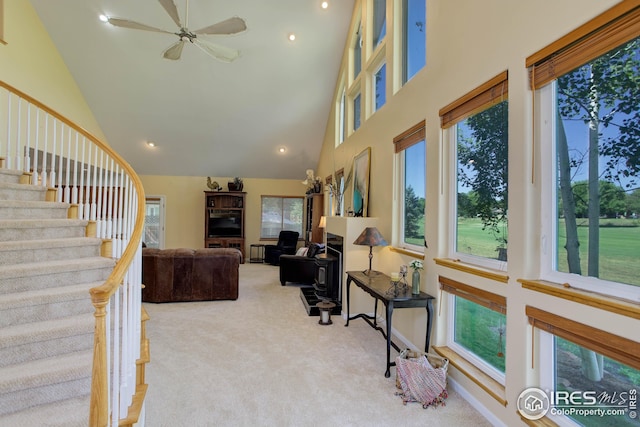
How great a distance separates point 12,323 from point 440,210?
3233 mm

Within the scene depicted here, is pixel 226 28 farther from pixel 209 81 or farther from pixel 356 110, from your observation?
pixel 209 81

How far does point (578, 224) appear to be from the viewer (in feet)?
5.54

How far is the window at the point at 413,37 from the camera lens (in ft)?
10.6

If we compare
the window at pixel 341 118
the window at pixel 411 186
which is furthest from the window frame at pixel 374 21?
the window at pixel 341 118

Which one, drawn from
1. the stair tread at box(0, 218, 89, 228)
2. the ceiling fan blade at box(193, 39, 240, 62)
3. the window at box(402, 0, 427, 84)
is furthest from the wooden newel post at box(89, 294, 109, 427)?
the ceiling fan blade at box(193, 39, 240, 62)

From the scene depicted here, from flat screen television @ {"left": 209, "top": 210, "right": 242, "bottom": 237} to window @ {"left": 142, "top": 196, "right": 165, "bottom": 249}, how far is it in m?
1.47

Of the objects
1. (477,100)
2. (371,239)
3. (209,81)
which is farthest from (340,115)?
(477,100)

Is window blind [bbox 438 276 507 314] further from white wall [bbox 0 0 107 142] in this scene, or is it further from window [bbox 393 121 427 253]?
white wall [bbox 0 0 107 142]

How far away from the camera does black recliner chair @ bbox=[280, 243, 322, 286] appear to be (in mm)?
6051

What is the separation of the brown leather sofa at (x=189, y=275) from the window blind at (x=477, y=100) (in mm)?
3741

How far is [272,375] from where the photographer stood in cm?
271

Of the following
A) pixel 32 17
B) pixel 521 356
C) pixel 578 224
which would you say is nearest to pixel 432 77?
pixel 578 224

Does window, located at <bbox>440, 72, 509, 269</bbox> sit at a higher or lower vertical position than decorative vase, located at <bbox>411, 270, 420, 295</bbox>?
higher

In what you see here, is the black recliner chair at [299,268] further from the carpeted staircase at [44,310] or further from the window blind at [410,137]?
the carpeted staircase at [44,310]
